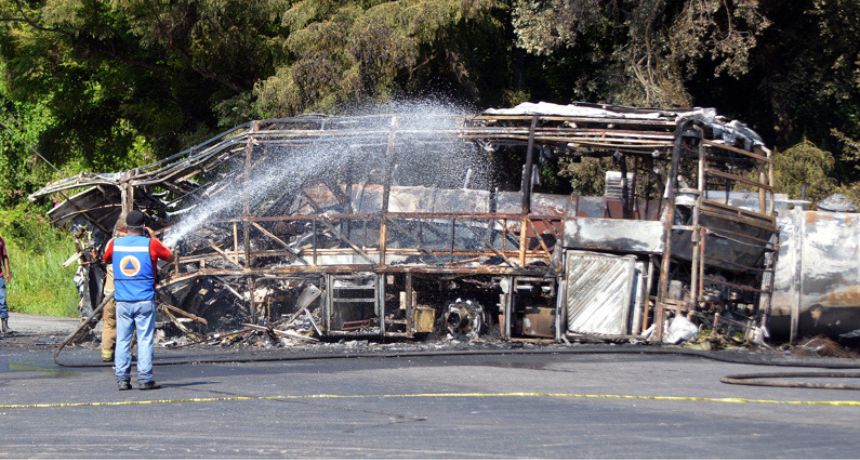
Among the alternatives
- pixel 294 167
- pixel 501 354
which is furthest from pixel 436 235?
pixel 501 354

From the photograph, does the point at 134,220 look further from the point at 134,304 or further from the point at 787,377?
the point at 787,377

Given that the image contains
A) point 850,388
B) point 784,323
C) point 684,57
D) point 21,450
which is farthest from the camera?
point 684,57

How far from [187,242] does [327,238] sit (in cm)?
237

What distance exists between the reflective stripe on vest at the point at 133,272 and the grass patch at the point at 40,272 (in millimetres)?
15225

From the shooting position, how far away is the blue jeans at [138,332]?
11844 mm

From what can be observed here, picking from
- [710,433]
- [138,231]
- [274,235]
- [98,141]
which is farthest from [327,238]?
[98,141]

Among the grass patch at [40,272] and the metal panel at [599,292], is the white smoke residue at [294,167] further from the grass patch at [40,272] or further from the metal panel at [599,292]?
the grass patch at [40,272]

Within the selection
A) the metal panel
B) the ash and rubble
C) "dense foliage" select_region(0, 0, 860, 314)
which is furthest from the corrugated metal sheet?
"dense foliage" select_region(0, 0, 860, 314)

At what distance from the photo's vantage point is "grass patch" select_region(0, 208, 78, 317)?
2802 cm

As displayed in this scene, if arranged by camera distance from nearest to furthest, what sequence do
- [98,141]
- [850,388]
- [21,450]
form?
[21,450]
[850,388]
[98,141]

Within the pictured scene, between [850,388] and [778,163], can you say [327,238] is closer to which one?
[850,388]

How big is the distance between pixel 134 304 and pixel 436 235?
24.6 ft

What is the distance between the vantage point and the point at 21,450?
8.58 metres

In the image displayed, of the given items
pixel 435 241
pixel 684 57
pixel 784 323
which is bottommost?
pixel 784 323
